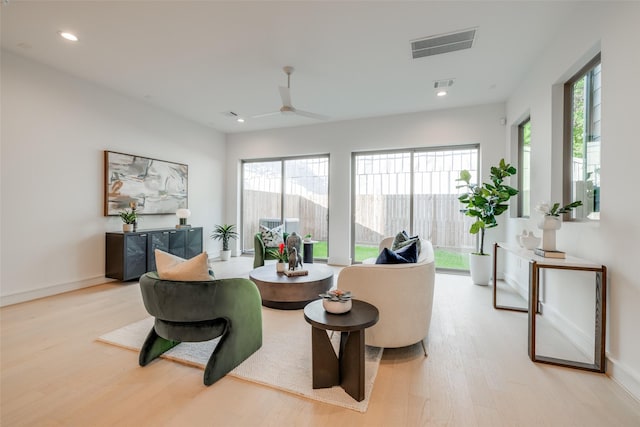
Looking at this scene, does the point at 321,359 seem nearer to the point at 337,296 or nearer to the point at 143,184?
the point at 337,296

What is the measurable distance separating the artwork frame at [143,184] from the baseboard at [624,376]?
6.17 meters

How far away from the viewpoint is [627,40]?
6.52 ft

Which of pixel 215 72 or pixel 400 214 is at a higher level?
pixel 215 72

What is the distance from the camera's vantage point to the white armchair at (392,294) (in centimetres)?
220

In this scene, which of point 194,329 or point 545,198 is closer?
point 194,329

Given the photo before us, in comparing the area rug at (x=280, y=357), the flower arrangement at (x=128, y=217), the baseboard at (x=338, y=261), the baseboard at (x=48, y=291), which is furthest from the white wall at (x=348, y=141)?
the area rug at (x=280, y=357)

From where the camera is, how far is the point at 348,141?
6078mm

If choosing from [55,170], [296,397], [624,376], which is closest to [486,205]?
[624,376]

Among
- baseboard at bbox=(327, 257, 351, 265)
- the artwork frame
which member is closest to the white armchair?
baseboard at bbox=(327, 257, 351, 265)

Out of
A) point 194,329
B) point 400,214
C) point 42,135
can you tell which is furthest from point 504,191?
point 42,135

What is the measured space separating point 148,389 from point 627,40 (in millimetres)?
4155

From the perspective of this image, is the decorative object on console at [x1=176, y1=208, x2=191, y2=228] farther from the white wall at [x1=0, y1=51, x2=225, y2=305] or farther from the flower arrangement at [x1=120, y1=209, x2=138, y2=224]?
the flower arrangement at [x1=120, y1=209, x2=138, y2=224]

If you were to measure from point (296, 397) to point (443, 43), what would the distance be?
150 inches

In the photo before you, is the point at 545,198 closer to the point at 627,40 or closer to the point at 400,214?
the point at 627,40
